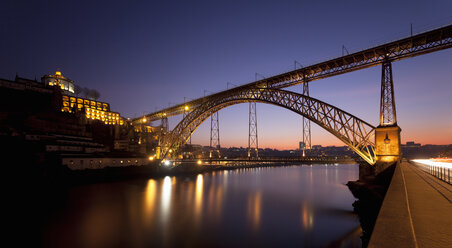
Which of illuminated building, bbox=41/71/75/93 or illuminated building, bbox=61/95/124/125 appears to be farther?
illuminated building, bbox=41/71/75/93

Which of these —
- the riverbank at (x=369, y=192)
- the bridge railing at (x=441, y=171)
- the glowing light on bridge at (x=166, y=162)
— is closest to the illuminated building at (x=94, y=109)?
the glowing light on bridge at (x=166, y=162)

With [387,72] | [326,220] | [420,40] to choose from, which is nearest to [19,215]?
[326,220]

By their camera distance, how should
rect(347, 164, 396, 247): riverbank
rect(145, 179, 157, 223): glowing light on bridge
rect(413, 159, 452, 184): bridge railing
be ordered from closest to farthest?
rect(413, 159, 452, 184): bridge railing → rect(347, 164, 396, 247): riverbank → rect(145, 179, 157, 223): glowing light on bridge

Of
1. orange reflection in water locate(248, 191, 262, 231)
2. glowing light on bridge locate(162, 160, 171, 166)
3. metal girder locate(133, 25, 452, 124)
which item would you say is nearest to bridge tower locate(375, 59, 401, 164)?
metal girder locate(133, 25, 452, 124)

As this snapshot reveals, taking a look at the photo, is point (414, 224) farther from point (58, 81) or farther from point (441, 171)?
point (58, 81)

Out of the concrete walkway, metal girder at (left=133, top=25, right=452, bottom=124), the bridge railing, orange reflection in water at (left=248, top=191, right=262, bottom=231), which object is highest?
metal girder at (left=133, top=25, right=452, bottom=124)

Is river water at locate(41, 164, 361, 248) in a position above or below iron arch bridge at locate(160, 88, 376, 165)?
below

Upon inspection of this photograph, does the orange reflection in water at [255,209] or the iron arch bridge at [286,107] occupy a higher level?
the iron arch bridge at [286,107]

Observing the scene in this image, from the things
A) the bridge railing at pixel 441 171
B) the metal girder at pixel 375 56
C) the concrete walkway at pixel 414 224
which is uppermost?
the metal girder at pixel 375 56

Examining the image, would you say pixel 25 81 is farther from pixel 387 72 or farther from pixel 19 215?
pixel 387 72

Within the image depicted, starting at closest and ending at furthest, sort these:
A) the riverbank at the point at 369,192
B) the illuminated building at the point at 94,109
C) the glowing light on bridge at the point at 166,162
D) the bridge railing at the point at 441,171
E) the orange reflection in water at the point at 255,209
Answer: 1. the bridge railing at the point at 441,171
2. the riverbank at the point at 369,192
3. the orange reflection in water at the point at 255,209
4. the glowing light on bridge at the point at 166,162
5. the illuminated building at the point at 94,109

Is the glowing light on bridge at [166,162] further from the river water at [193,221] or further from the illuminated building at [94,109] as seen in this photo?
the illuminated building at [94,109]

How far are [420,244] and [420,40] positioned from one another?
62.9 feet

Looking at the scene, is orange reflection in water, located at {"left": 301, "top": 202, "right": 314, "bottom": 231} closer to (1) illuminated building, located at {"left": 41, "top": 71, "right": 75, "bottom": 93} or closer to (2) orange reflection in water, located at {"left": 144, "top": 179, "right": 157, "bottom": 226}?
(2) orange reflection in water, located at {"left": 144, "top": 179, "right": 157, "bottom": 226}
